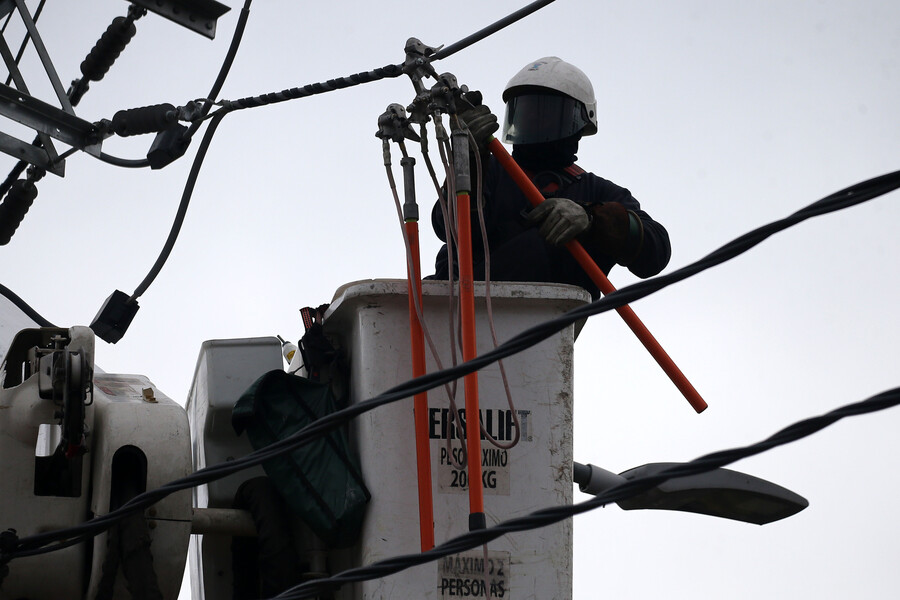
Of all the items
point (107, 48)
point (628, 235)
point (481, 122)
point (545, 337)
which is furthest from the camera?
point (107, 48)

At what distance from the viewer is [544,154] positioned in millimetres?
4891

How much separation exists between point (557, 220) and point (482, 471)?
2.76ft

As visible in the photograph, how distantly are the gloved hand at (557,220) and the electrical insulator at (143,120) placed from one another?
1.85 m

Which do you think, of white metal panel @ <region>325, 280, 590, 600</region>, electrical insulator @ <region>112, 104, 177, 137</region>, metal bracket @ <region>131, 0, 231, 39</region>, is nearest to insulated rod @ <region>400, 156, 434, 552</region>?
white metal panel @ <region>325, 280, 590, 600</region>

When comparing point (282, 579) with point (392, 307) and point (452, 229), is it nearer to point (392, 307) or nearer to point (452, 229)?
point (392, 307)

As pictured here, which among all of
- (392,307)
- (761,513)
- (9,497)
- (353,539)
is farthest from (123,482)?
(761,513)

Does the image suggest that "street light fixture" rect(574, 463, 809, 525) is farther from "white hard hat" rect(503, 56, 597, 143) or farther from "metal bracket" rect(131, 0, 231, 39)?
"metal bracket" rect(131, 0, 231, 39)

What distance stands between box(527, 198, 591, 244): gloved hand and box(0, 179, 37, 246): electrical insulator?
278 cm

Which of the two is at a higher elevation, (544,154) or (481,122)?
(544,154)

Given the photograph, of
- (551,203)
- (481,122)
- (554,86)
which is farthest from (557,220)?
(554,86)

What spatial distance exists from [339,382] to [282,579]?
21.7 inches

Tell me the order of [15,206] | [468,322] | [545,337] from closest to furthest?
[545,337], [468,322], [15,206]

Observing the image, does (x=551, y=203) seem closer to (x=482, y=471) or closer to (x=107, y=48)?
(x=482, y=471)

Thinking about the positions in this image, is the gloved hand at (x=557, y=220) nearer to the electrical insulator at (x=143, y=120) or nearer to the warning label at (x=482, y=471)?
the warning label at (x=482, y=471)
